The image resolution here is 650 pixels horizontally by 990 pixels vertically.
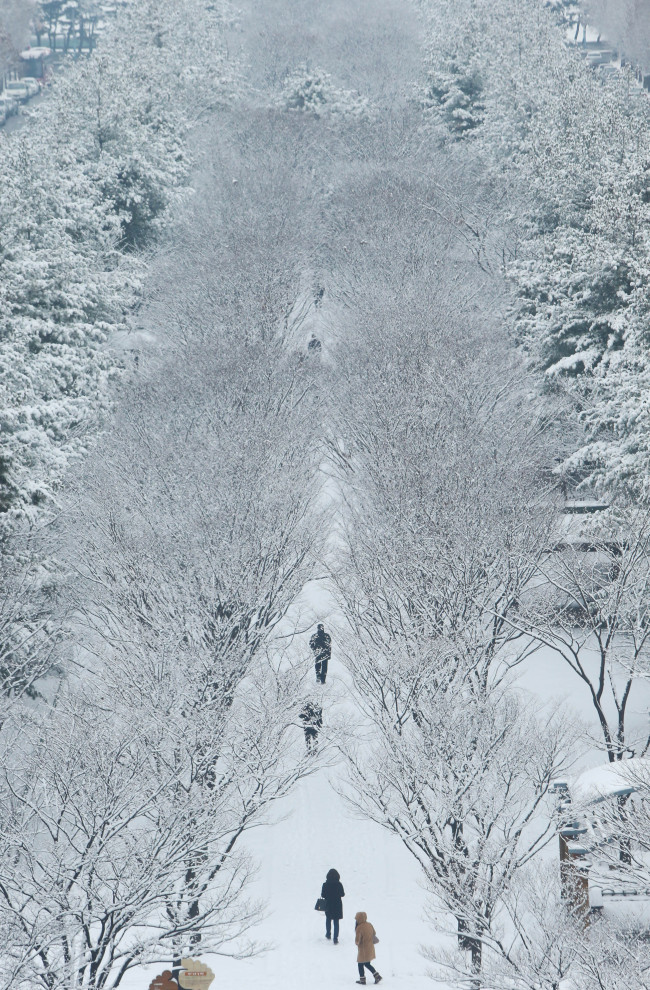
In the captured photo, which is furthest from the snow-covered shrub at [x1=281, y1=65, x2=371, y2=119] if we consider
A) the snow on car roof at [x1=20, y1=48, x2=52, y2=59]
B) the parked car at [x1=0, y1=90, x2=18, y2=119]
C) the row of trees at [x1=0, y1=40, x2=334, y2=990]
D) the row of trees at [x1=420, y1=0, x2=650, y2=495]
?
the snow on car roof at [x1=20, y1=48, x2=52, y2=59]

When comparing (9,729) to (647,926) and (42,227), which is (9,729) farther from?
(42,227)

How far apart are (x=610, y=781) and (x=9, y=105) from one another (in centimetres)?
8502

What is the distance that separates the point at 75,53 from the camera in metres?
108

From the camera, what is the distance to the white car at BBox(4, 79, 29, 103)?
8950 centimetres

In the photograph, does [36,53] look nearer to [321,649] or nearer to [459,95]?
[459,95]

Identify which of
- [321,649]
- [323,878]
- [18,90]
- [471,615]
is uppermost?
[18,90]

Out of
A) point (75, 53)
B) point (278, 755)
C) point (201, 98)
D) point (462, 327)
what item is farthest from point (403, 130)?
point (75, 53)

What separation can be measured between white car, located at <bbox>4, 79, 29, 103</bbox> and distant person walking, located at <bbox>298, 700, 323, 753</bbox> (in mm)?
82669

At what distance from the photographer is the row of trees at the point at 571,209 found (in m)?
23.2

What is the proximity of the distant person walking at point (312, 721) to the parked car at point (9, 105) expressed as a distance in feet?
254

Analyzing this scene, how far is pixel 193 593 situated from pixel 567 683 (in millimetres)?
9437

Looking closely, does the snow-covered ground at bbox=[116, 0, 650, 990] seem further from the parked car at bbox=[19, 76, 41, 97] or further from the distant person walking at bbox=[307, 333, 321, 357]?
the parked car at bbox=[19, 76, 41, 97]

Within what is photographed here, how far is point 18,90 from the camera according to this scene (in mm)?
91750

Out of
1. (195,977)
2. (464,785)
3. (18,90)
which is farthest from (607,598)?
(18,90)
